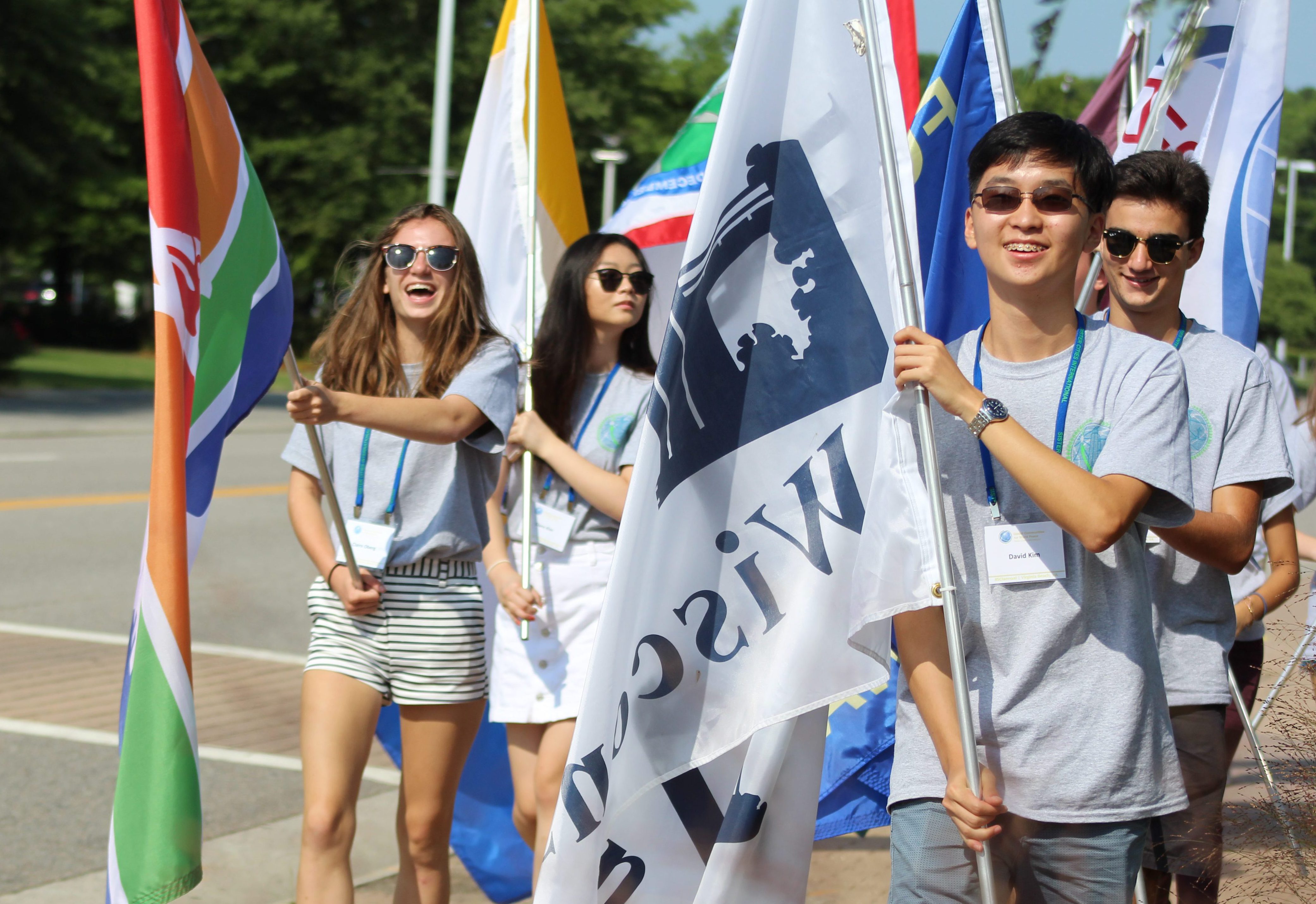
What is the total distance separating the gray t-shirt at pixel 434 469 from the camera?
11.7 feet

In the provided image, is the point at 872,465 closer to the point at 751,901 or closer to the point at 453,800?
the point at 751,901

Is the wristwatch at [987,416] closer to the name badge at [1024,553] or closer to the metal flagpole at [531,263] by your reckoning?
the name badge at [1024,553]

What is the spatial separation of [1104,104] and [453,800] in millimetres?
3587

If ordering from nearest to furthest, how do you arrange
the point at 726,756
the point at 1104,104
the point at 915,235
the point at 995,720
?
the point at 995,720 → the point at 915,235 → the point at 726,756 → the point at 1104,104

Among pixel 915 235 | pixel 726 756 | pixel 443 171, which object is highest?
pixel 443 171

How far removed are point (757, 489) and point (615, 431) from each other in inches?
58.3

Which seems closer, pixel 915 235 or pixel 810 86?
pixel 915 235

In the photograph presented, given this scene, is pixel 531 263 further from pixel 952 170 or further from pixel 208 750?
pixel 208 750

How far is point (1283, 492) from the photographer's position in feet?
10.7

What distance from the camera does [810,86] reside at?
2.59 m

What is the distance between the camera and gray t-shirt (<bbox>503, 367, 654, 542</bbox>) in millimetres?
3973

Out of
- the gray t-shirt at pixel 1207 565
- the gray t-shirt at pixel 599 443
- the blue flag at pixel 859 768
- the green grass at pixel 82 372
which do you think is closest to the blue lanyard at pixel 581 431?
the gray t-shirt at pixel 599 443

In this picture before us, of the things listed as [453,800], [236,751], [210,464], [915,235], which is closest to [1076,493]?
[915,235]

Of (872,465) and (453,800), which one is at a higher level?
(872,465)
